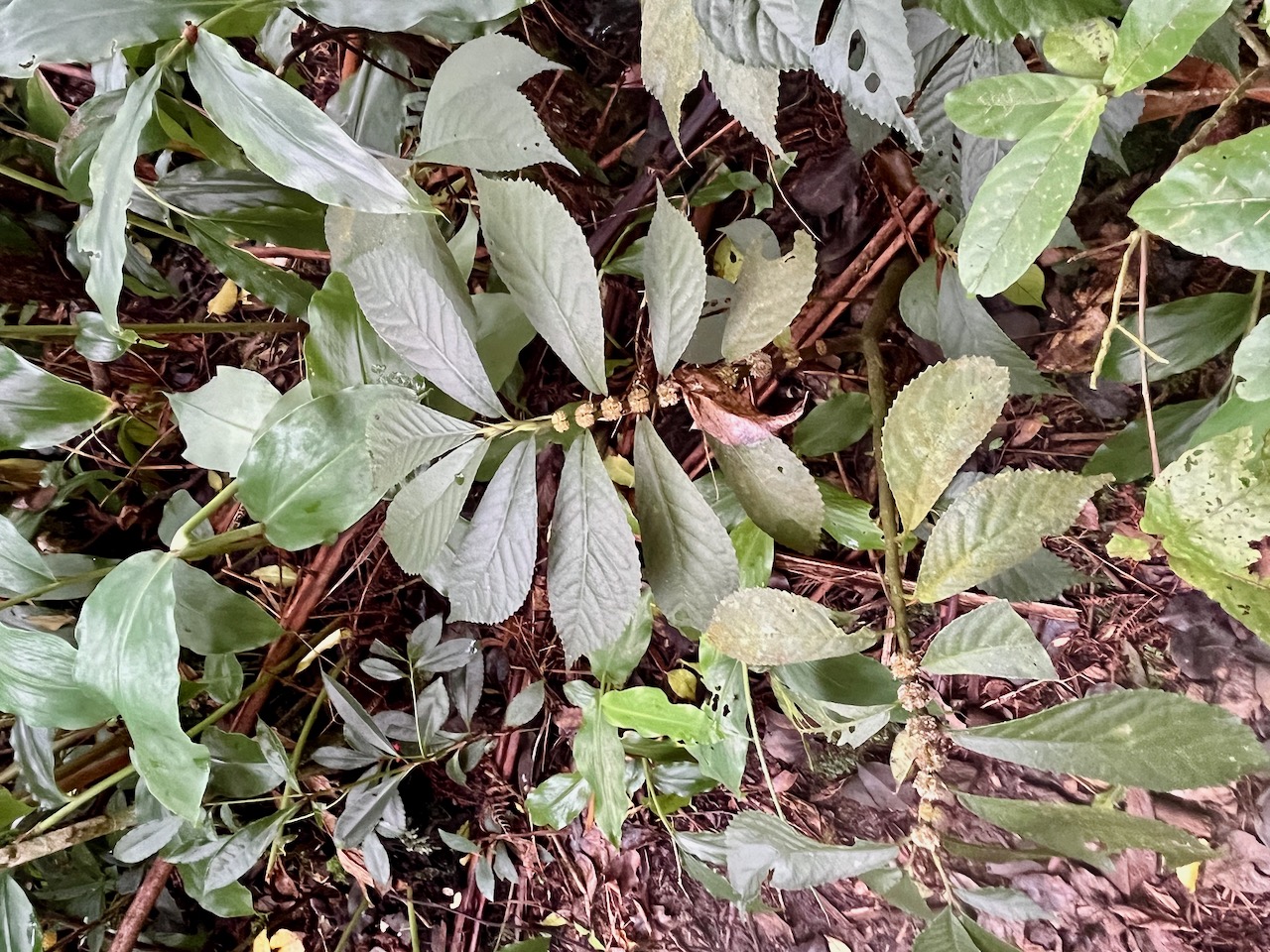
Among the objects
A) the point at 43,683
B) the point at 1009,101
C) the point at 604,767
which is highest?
the point at 1009,101

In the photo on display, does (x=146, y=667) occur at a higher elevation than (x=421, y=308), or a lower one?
lower

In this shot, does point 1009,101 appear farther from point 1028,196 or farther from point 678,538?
point 678,538

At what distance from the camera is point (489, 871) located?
113cm

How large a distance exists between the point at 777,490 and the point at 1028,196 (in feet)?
0.77

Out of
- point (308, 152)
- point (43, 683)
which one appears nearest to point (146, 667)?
point (43, 683)

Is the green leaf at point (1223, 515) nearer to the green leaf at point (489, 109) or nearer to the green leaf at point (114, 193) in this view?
the green leaf at point (489, 109)

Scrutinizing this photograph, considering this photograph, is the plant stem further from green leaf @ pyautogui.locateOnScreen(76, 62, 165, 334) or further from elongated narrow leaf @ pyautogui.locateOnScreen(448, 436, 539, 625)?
green leaf @ pyautogui.locateOnScreen(76, 62, 165, 334)

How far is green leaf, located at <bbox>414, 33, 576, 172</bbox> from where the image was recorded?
547mm

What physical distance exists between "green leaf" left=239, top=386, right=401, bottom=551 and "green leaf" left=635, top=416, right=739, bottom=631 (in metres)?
0.20

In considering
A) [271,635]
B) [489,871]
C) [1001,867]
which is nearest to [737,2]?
[271,635]

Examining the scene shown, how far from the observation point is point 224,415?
2.27ft

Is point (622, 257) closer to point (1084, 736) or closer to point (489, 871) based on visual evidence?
point (1084, 736)

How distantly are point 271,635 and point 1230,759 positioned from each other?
0.76 m

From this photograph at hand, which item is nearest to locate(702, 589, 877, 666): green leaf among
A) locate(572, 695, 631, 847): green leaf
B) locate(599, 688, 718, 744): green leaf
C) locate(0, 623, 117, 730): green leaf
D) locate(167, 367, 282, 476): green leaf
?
locate(599, 688, 718, 744): green leaf
